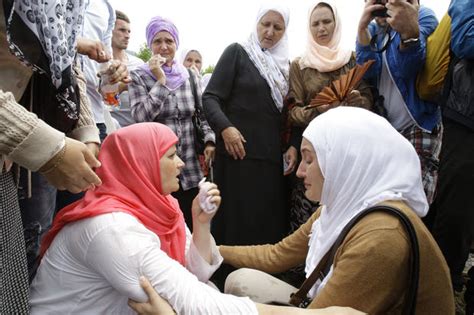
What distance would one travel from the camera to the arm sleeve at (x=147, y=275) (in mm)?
1340

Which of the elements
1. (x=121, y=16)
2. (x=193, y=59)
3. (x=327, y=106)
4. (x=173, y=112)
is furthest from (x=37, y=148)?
(x=193, y=59)

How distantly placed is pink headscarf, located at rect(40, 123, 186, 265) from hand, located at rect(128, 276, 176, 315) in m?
0.30

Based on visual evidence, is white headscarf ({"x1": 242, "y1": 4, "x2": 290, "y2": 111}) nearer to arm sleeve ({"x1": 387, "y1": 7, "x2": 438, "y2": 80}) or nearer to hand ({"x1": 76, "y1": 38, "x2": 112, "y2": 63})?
arm sleeve ({"x1": 387, "y1": 7, "x2": 438, "y2": 80})

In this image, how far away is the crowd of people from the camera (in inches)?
49.3

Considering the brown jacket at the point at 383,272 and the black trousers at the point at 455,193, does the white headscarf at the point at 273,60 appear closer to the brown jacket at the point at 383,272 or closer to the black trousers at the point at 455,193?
the black trousers at the point at 455,193

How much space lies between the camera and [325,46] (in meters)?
3.00

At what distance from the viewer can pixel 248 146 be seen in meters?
2.82

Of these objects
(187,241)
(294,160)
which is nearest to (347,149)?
(187,241)

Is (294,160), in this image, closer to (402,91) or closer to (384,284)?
(402,91)

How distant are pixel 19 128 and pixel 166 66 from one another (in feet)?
7.87

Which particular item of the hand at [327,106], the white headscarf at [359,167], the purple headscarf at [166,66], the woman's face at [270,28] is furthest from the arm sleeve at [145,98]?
the white headscarf at [359,167]

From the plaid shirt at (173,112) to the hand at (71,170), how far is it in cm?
184

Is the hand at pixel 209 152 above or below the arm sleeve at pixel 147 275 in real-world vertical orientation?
below

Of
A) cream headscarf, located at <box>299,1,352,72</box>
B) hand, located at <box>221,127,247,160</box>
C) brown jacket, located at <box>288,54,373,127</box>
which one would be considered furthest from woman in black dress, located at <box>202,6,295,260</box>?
cream headscarf, located at <box>299,1,352,72</box>
